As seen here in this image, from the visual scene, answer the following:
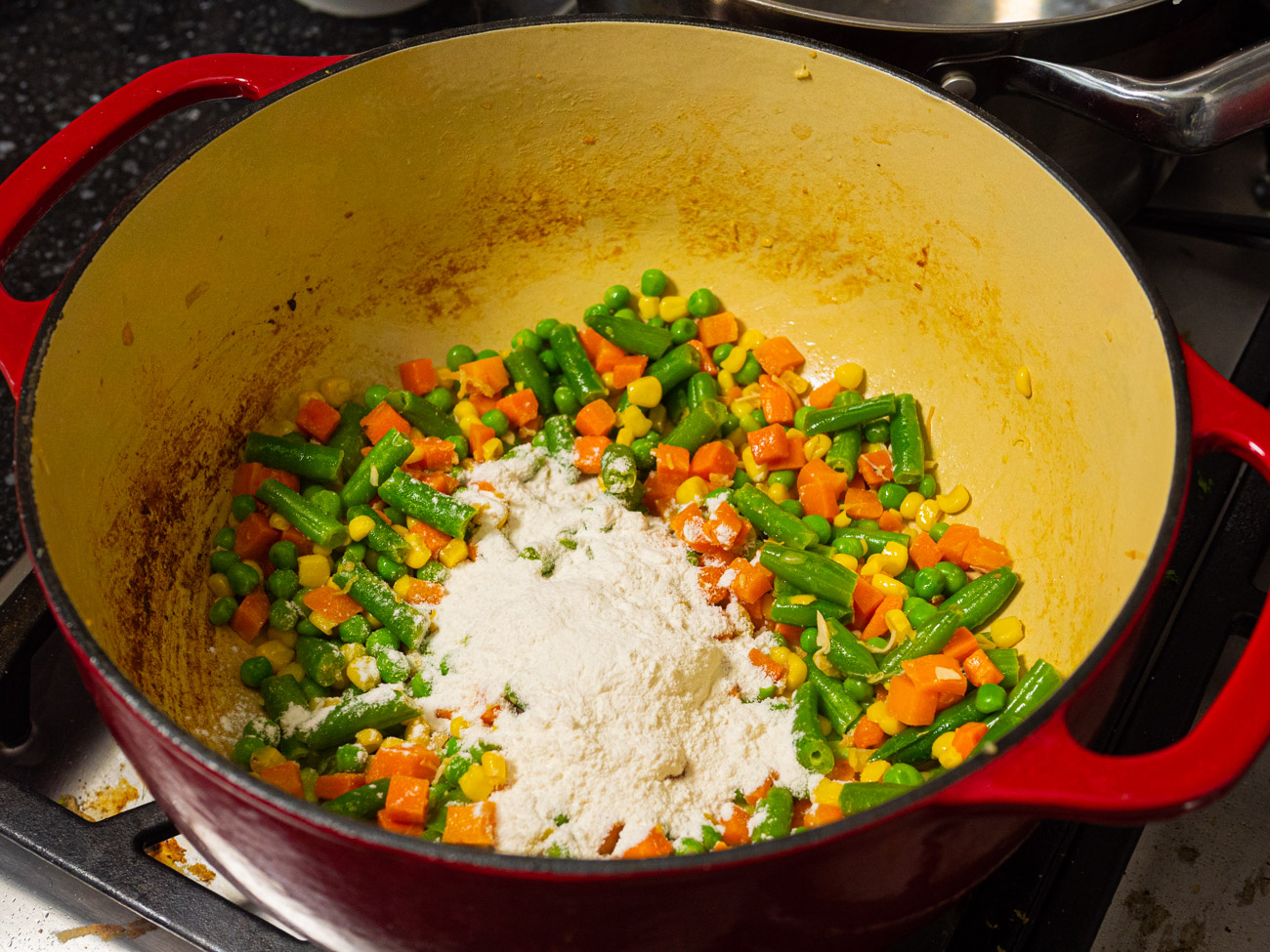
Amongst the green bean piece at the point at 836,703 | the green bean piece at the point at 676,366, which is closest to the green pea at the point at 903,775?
the green bean piece at the point at 836,703

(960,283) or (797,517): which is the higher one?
(960,283)

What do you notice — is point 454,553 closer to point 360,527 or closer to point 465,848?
point 360,527

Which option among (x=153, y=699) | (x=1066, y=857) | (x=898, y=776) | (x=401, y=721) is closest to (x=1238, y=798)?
(x=1066, y=857)

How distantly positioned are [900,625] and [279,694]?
110cm

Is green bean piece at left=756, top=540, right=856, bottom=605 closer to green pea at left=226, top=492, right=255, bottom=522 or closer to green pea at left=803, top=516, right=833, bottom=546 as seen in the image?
green pea at left=803, top=516, right=833, bottom=546

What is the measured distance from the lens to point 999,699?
1730 millimetres

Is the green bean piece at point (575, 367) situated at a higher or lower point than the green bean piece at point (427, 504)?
higher

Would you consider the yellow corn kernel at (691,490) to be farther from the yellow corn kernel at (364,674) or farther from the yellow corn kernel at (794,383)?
the yellow corn kernel at (364,674)

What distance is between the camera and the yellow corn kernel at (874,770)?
173 centimetres

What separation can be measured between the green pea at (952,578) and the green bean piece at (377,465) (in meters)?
1.05

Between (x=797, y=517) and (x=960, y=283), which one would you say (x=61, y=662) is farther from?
(x=960, y=283)

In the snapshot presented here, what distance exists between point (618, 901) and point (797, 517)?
1123mm

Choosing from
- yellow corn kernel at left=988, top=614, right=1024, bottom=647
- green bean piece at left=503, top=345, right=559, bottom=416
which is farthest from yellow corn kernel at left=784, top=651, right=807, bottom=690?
green bean piece at left=503, top=345, right=559, bottom=416

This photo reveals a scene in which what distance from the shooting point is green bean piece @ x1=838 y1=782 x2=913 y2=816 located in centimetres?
162
